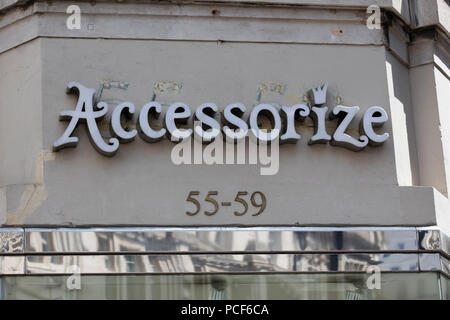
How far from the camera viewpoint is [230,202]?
42.4 ft

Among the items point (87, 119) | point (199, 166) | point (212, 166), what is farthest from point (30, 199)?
point (212, 166)

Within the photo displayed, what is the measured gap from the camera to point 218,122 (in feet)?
43.4

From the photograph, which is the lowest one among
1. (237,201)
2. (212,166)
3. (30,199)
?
(237,201)

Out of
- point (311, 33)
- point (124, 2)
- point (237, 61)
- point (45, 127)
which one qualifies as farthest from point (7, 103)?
point (311, 33)

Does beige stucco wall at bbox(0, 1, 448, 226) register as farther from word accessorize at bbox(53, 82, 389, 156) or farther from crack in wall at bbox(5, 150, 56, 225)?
word accessorize at bbox(53, 82, 389, 156)

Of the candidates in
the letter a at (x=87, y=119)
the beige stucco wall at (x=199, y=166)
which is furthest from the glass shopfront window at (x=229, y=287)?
the letter a at (x=87, y=119)

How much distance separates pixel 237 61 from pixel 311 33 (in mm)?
887

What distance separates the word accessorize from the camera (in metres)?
13.0

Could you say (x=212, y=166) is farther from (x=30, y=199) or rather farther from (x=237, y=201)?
(x=30, y=199)

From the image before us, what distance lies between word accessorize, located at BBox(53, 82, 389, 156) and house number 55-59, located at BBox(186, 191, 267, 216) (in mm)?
565

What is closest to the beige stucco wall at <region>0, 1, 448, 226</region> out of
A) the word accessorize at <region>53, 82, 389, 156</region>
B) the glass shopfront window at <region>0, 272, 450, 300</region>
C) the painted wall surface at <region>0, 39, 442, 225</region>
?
the painted wall surface at <region>0, 39, 442, 225</region>

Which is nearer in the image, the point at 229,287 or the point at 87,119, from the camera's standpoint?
the point at 229,287

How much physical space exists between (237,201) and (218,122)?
86 cm

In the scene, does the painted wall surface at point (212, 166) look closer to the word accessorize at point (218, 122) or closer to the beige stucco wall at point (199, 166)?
the beige stucco wall at point (199, 166)
